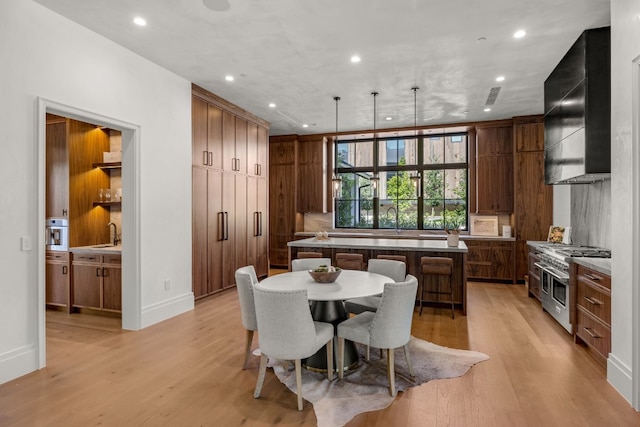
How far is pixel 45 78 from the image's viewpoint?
10.9 feet

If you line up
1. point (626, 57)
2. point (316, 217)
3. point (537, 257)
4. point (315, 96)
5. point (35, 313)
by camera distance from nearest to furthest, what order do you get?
point (626, 57) → point (35, 313) → point (537, 257) → point (315, 96) → point (316, 217)

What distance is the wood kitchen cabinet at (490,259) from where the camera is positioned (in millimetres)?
6918

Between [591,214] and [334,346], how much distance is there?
4068 millimetres

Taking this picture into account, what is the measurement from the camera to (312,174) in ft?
28.0

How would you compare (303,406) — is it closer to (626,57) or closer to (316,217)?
(626,57)

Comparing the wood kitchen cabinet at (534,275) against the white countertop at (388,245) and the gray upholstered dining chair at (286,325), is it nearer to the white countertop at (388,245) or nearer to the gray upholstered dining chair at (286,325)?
the white countertop at (388,245)

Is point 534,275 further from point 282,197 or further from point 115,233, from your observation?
point 115,233

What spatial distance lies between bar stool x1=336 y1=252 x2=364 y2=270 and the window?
9.34ft

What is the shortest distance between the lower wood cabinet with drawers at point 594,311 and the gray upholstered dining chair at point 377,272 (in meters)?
1.72

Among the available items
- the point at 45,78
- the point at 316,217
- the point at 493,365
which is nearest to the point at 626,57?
the point at 493,365

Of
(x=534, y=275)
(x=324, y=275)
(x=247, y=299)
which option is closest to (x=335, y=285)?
(x=324, y=275)

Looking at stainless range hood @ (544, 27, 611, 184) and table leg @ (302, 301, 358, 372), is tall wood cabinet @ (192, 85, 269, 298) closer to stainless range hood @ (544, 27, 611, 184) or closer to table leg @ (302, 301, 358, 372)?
table leg @ (302, 301, 358, 372)

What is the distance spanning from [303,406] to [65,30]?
3.98 metres

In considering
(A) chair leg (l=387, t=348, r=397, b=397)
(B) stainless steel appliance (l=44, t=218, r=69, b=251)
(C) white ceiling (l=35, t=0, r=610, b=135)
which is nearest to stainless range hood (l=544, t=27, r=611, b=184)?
(C) white ceiling (l=35, t=0, r=610, b=135)
